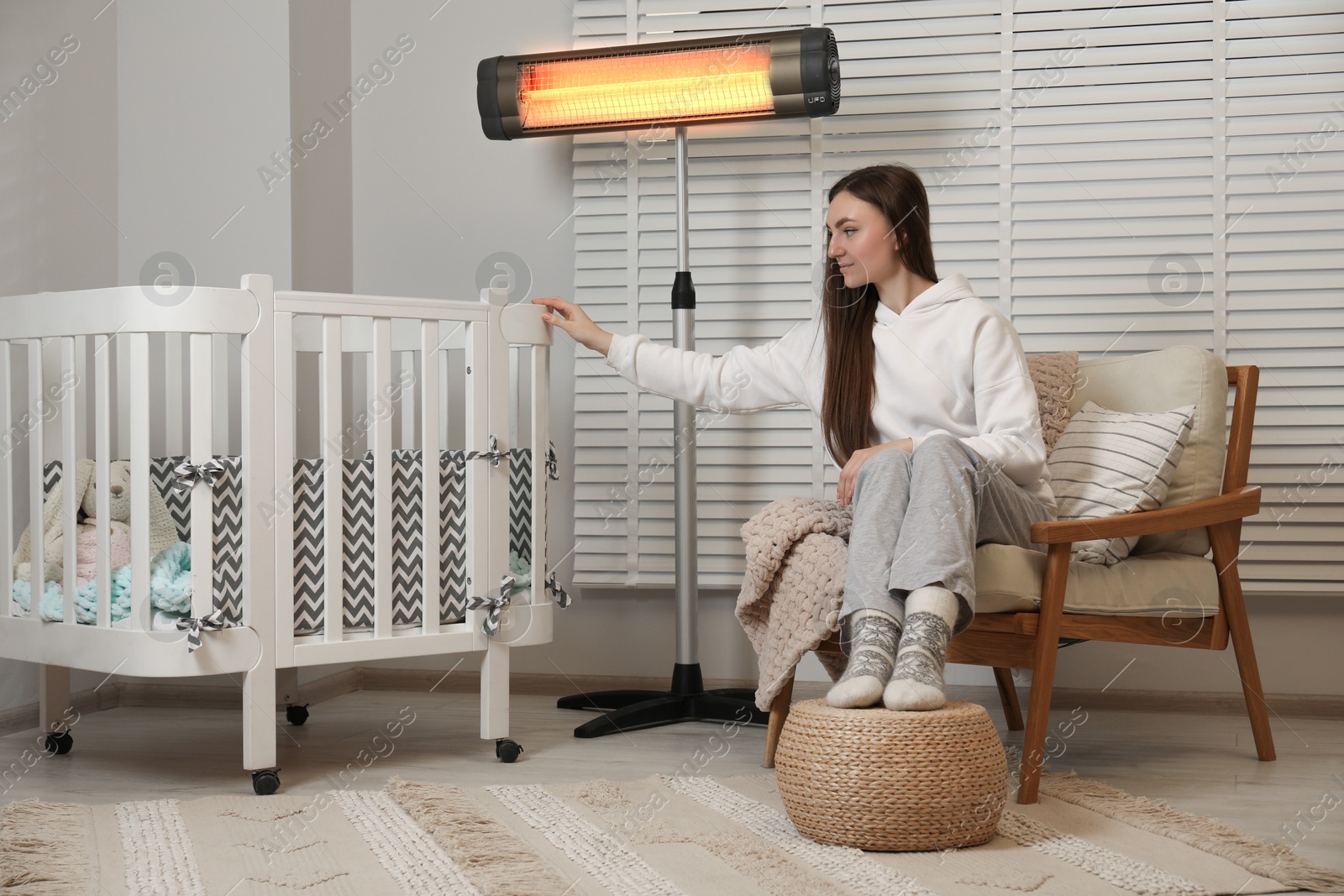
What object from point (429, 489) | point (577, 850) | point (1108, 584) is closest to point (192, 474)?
point (429, 489)

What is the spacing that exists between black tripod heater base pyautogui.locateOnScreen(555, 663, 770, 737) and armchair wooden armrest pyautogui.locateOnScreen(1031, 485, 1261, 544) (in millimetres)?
789

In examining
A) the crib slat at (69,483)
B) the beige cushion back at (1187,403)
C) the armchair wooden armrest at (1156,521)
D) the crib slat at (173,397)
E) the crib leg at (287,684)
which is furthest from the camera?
the crib leg at (287,684)

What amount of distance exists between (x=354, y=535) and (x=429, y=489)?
0.14 m

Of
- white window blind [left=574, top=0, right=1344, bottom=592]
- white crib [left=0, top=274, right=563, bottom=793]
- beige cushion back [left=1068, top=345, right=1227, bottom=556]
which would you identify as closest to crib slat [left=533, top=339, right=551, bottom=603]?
white crib [left=0, top=274, right=563, bottom=793]

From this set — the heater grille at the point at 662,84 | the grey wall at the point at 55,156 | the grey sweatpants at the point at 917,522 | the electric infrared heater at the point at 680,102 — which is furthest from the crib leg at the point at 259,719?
the heater grille at the point at 662,84

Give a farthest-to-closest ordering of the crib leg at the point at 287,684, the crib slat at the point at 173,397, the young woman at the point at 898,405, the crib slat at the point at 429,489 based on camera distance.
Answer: the crib leg at the point at 287,684 → the crib slat at the point at 173,397 → the crib slat at the point at 429,489 → the young woman at the point at 898,405

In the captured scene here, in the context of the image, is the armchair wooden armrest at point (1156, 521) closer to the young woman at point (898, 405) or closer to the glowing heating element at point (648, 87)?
the young woman at point (898, 405)

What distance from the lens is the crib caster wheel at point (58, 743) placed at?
200 cm

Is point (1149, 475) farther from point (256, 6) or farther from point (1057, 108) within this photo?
point (256, 6)

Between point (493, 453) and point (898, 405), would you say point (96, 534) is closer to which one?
point (493, 453)

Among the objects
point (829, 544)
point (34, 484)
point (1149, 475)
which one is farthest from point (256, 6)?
point (1149, 475)

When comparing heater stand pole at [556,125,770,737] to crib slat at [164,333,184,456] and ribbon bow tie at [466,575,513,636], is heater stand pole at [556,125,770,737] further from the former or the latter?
crib slat at [164,333,184,456]

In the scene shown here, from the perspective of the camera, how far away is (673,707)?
226cm

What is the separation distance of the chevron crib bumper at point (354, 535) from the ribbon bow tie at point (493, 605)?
1.1 inches
